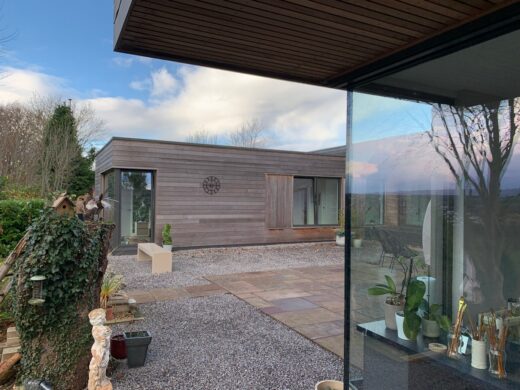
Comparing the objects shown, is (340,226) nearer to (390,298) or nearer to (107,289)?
(107,289)

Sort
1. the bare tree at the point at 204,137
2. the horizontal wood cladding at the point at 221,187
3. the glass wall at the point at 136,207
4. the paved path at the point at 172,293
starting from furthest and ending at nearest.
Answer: the bare tree at the point at 204,137 < the glass wall at the point at 136,207 < the horizontal wood cladding at the point at 221,187 < the paved path at the point at 172,293

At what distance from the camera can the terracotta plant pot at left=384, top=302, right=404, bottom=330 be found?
90.2 inches

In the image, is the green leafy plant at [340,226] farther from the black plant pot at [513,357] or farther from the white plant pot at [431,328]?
the black plant pot at [513,357]

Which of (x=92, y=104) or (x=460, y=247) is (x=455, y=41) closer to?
(x=460, y=247)

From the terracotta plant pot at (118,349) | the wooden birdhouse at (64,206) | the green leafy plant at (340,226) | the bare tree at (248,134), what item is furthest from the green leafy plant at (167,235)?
the bare tree at (248,134)

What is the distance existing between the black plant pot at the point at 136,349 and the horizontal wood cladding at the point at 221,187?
20.2ft

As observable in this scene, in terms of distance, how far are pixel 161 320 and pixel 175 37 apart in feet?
10.9

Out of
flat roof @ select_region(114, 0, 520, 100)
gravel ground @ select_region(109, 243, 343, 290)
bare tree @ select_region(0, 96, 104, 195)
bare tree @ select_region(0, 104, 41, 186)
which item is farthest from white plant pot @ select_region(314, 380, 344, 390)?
bare tree @ select_region(0, 104, 41, 186)

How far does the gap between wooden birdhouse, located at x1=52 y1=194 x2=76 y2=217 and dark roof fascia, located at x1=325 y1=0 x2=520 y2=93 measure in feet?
6.86

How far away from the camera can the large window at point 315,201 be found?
11264 mm

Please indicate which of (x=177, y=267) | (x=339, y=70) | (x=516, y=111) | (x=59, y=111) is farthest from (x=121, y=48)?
(x=59, y=111)

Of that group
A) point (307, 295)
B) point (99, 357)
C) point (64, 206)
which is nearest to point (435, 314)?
point (99, 357)

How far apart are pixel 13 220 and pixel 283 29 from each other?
7.22m

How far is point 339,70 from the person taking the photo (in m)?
2.29
